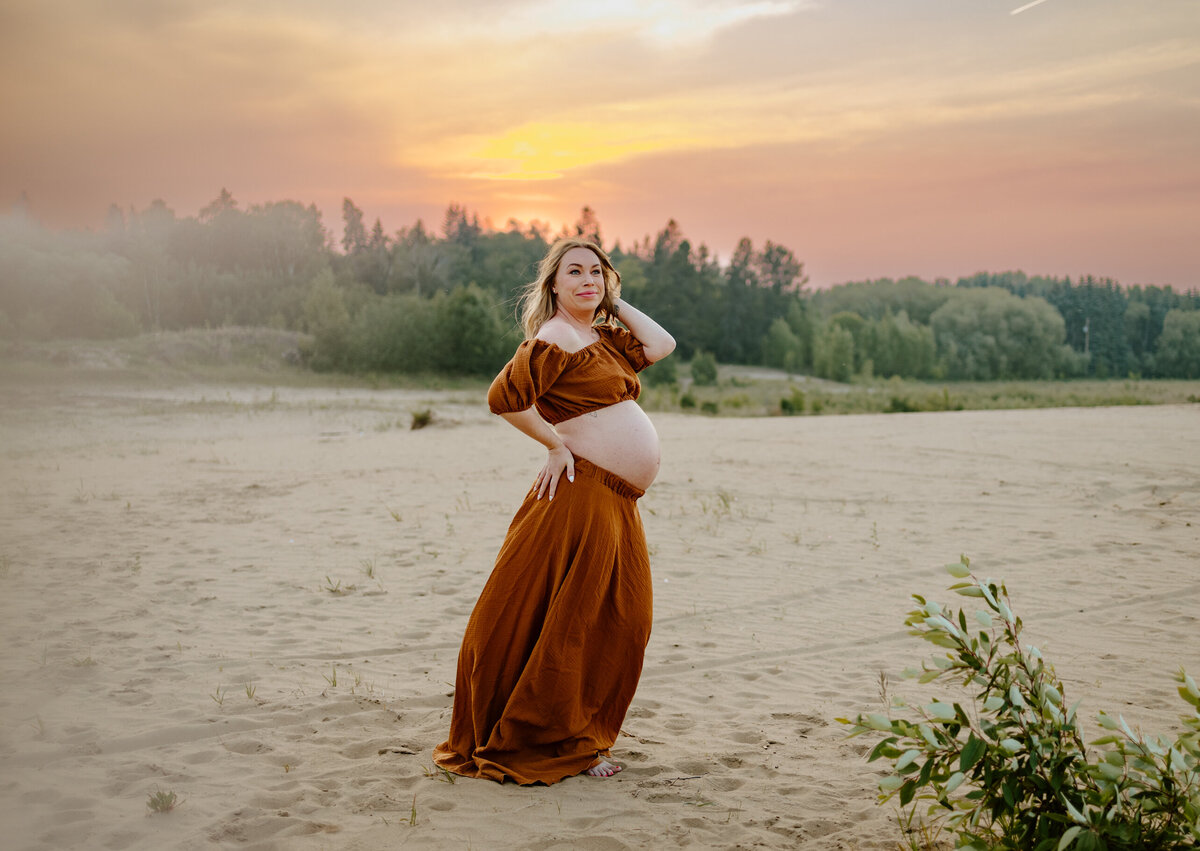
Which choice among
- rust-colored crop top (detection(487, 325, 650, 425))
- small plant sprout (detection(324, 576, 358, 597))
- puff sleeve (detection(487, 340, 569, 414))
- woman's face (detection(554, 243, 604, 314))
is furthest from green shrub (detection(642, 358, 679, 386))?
puff sleeve (detection(487, 340, 569, 414))

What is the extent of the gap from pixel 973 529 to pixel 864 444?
8.12 m

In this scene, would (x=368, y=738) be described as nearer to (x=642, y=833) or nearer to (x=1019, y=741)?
(x=642, y=833)

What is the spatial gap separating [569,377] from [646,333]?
0.57 m

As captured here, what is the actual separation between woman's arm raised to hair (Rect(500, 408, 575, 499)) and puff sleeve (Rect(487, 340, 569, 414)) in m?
0.05

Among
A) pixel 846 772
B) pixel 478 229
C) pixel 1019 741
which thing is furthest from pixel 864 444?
pixel 478 229

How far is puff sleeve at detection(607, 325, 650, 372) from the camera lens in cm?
433

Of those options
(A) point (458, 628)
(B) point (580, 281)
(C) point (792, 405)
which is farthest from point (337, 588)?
(C) point (792, 405)

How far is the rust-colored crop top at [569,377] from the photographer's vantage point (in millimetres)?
3846

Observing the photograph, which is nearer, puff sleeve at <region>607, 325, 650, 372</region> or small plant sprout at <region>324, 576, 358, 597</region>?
puff sleeve at <region>607, 325, 650, 372</region>

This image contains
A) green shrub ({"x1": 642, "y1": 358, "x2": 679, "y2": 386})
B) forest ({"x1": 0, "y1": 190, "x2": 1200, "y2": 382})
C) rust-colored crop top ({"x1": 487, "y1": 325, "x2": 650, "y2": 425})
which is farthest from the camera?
green shrub ({"x1": 642, "y1": 358, "x2": 679, "y2": 386})

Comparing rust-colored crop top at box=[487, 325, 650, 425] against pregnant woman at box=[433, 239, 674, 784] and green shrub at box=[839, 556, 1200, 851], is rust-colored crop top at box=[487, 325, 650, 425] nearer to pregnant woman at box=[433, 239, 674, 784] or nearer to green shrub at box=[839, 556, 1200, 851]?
pregnant woman at box=[433, 239, 674, 784]

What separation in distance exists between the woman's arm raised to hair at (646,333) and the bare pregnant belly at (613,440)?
1.24 feet

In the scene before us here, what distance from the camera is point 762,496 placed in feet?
40.0

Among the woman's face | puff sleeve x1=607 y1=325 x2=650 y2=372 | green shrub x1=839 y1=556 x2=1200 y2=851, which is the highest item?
the woman's face
